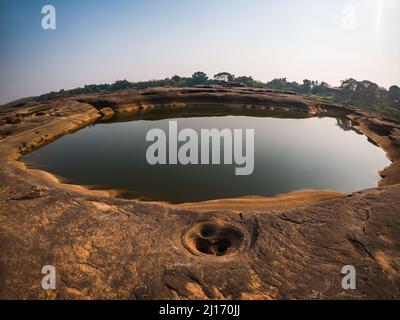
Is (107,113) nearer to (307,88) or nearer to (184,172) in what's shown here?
(184,172)

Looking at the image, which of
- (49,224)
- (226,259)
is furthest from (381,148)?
(49,224)

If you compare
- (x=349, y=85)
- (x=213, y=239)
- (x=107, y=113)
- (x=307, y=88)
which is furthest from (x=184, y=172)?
(x=307, y=88)

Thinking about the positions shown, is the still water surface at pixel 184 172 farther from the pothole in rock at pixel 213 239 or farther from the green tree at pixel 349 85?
the green tree at pixel 349 85

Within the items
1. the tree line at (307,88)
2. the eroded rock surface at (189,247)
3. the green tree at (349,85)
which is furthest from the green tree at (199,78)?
the eroded rock surface at (189,247)
